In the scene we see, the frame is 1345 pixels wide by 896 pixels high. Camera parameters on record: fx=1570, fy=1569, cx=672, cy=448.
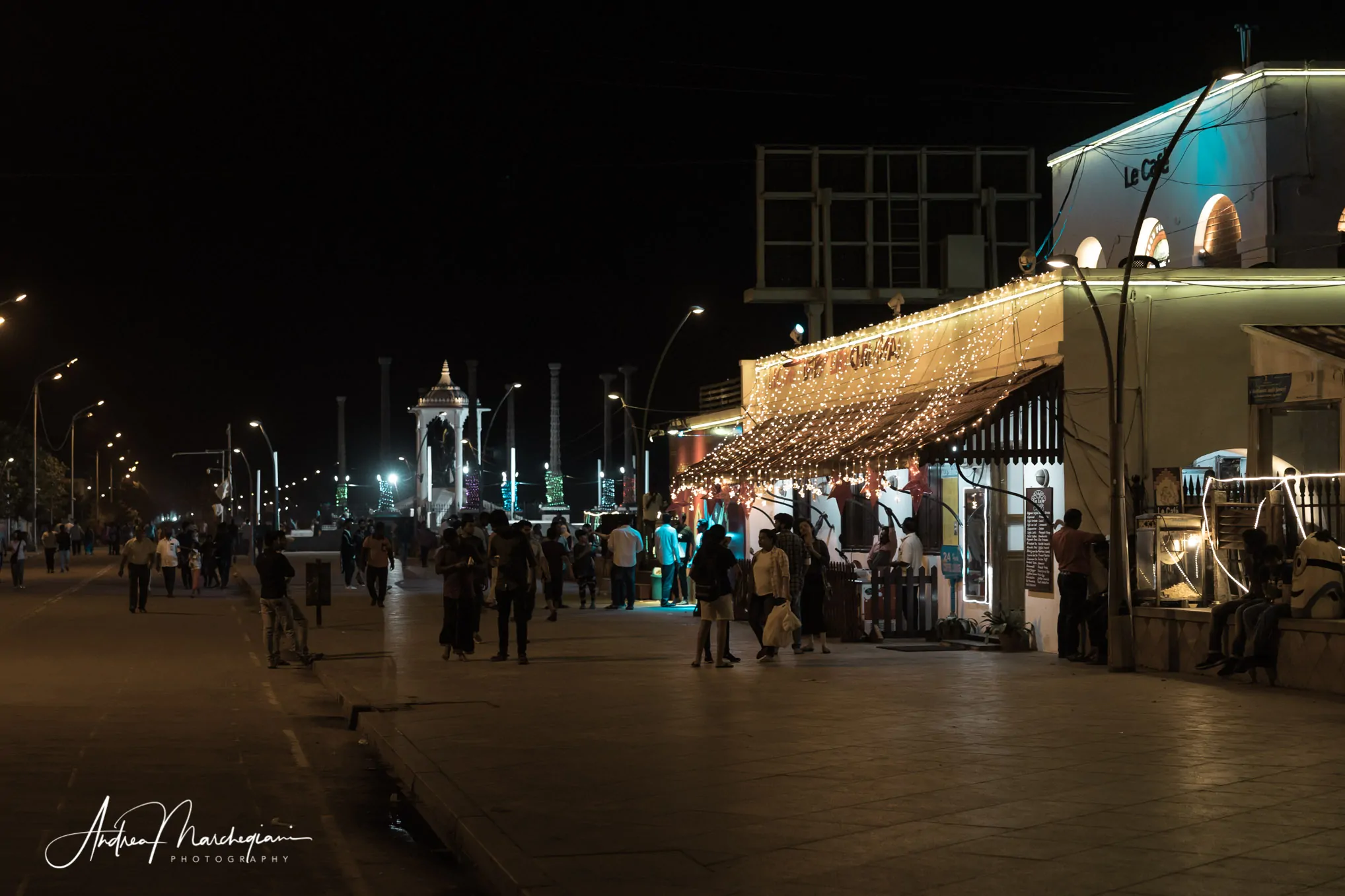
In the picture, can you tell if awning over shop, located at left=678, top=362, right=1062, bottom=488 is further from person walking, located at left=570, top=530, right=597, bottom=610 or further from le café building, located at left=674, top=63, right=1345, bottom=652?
person walking, located at left=570, top=530, right=597, bottom=610

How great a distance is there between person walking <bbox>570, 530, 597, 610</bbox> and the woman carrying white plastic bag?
39.8 feet

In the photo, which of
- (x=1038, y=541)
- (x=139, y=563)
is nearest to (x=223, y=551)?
(x=139, y=563)

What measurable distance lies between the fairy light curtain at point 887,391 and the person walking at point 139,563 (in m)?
10.2

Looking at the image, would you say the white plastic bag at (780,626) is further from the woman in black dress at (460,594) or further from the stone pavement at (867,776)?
the woman in black dress at (460,594)

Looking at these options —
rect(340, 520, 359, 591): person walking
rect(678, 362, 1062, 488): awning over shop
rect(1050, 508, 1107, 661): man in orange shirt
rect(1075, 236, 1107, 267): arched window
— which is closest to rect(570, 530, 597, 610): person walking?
rect(678, 362, 1062, 488): awning over shop

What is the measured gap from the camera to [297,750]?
12055mm

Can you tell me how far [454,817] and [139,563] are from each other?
22.9 m

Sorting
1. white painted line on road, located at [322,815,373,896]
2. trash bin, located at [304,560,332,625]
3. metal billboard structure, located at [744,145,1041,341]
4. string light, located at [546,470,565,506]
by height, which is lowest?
white painted line on road, located at [322,815,373,896]

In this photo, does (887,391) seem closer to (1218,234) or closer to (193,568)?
(1218,234)

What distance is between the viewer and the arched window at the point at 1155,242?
2303 centimetres

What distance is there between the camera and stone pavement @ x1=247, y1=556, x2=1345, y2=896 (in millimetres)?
7254

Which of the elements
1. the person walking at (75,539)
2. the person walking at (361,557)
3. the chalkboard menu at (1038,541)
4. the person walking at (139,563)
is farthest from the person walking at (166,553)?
the person walking at (75,539)

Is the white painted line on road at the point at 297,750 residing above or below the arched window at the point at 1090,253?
below

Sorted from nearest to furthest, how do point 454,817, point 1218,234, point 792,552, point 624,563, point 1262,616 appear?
1. point 454,817
2. point 1262,616
3. point 792,552
4. point 1218,234
5. point 624,563
